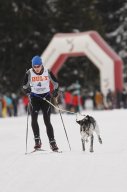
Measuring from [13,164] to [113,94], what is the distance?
23.2 meters

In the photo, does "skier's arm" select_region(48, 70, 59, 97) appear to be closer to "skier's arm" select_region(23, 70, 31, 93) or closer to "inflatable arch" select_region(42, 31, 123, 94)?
"skier's arm" select_region(23, 70, 31, 93)

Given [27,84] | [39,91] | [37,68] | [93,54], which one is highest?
[93,54]

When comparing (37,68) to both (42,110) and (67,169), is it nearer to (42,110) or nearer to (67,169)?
(42,110)

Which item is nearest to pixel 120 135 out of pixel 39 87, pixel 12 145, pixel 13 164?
pixel 12 145

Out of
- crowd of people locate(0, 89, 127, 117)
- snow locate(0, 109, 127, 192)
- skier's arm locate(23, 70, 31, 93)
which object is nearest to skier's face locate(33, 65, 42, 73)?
skier's arm locate(23, 70, 31, 93)

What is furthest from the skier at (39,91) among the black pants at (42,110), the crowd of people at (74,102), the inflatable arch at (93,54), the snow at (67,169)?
the inflatable arch at (93,54)

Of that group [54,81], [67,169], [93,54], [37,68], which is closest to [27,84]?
[37,68]

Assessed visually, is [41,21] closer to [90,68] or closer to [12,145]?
[90,68]

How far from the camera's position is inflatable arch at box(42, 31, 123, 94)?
33.2 meters

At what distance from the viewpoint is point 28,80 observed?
1098 centimetres

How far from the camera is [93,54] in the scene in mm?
34062

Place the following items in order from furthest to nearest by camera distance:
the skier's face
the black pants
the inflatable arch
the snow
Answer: the inflatable arch → the black pants → the skier's face → the snow

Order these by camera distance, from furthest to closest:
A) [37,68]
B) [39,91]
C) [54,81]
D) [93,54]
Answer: [93,54] < [54,81] < [39,91] < [37,68]

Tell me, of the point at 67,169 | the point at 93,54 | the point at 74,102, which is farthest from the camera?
the point at 93,54
